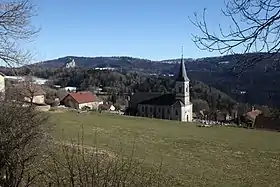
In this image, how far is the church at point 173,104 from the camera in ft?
221

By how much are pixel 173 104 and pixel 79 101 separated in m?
19.1

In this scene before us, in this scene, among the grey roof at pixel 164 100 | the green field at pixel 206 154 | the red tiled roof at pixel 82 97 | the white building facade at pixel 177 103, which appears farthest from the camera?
the red tiled roof at pixel 82 97

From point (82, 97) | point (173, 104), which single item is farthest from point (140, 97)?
point (82, 97)

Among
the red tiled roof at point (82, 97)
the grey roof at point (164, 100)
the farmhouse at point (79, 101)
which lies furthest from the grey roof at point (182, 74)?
the red tiled roof at point (82, 97)

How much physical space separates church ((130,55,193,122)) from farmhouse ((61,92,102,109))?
9.76 m

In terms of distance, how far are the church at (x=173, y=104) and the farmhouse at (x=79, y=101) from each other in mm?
9756

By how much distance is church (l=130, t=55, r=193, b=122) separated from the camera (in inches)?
2655

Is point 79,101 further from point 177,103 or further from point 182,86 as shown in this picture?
point 182,86

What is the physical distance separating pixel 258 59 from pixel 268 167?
1907 centimetres

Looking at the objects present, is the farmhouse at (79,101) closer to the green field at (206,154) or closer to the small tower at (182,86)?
the small tower at (182,86)

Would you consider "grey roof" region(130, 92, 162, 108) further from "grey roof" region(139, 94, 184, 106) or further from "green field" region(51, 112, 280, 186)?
"green field" region(51, 112, 280, 186)

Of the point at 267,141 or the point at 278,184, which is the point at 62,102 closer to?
the point at 267,141

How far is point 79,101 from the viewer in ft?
250

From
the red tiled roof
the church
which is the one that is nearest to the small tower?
the church
